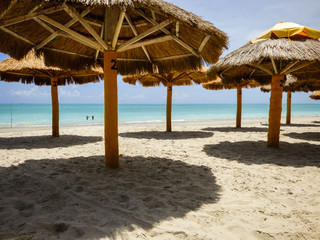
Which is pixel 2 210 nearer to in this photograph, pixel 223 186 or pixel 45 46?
pixel 223 186

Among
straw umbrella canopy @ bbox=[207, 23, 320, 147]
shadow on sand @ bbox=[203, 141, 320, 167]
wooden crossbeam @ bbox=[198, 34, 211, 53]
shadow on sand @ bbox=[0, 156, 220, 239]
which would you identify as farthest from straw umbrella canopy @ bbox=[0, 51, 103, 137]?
shadow on sand @ bbox=[203, 141, 320, 167]

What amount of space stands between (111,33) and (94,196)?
2.52 metres

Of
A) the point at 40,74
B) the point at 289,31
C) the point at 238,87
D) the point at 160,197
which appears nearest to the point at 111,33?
the point at 160,197

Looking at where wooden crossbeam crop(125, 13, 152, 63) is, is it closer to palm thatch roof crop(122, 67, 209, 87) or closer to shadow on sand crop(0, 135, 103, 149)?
shadow on sand crop(0, 135, 103, 149)

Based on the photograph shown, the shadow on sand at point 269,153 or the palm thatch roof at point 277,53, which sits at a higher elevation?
the palm thatch roof at point 277,53

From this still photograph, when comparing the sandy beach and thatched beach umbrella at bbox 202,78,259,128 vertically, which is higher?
thatched beach umbrella at bbox 202,78,259,128

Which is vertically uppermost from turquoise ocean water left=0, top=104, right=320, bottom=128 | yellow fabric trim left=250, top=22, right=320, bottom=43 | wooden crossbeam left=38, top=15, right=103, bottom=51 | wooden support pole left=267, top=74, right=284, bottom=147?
yellow fabric trim left=250, top=22, right=320, bottom=43

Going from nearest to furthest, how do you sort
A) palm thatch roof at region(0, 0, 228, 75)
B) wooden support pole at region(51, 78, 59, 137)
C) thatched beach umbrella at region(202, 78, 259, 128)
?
palm thatch roof at region(0, 0, 228, 75)
wooden support pole at region(51, 78, 59, 137)
thatched beach umbrella at region(202, 78, 259, 128)

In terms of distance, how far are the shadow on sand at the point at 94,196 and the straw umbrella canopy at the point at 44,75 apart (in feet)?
11.7

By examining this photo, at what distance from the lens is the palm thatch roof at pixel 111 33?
8.65ft

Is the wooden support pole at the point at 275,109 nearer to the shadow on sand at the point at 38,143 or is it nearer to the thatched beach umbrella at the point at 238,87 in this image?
the shadow on sand at the point at 38,143

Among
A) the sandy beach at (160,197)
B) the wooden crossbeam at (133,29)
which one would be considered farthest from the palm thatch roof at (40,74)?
the sandy beach at (160,197)

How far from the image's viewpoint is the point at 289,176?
336 cm

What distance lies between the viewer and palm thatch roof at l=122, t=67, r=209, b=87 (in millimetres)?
9055
